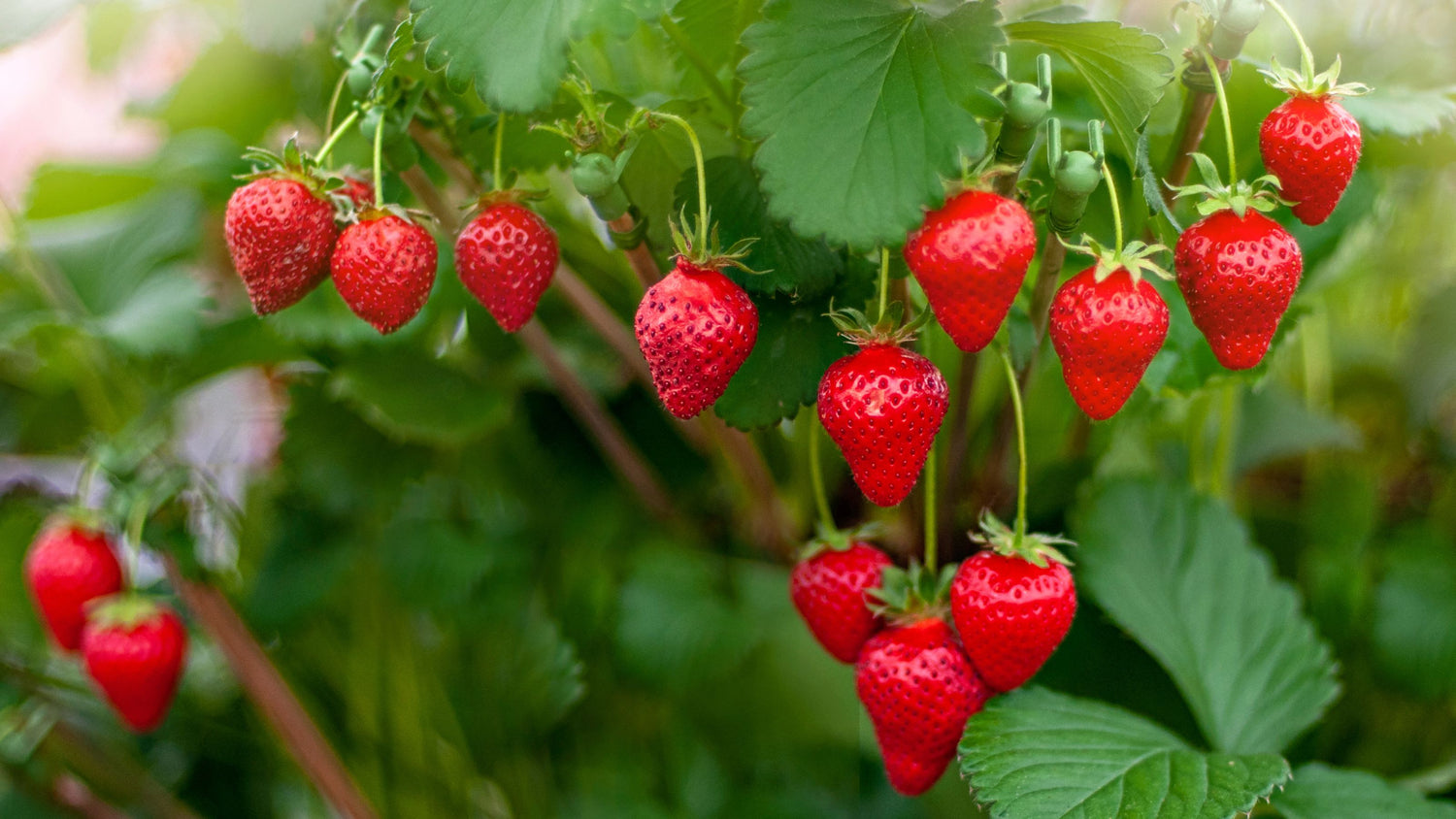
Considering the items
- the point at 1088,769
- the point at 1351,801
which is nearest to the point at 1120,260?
the point at 1088,769

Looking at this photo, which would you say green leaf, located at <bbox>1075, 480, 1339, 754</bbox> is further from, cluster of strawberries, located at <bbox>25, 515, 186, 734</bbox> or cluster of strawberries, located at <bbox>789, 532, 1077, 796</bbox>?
cluster of strawberries, located at <bbox>25, 515, 186, 734</bbox>

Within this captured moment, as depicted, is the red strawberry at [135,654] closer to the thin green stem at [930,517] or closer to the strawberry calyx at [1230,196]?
the thin green stem at [930,517]

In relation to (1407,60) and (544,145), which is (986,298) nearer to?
(544,145)

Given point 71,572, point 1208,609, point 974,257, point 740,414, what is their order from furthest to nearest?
point 71,572 → point 1208,609 → point 740,414 → point 974,257

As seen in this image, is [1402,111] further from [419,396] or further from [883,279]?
[419,396]

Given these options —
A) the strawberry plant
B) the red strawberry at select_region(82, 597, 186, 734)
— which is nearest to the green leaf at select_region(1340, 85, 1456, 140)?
the strawberry plant

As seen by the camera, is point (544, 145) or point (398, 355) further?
point (398, 355)

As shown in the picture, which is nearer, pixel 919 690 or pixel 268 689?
pixel 919 690

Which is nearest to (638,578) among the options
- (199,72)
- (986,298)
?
(986,298)
